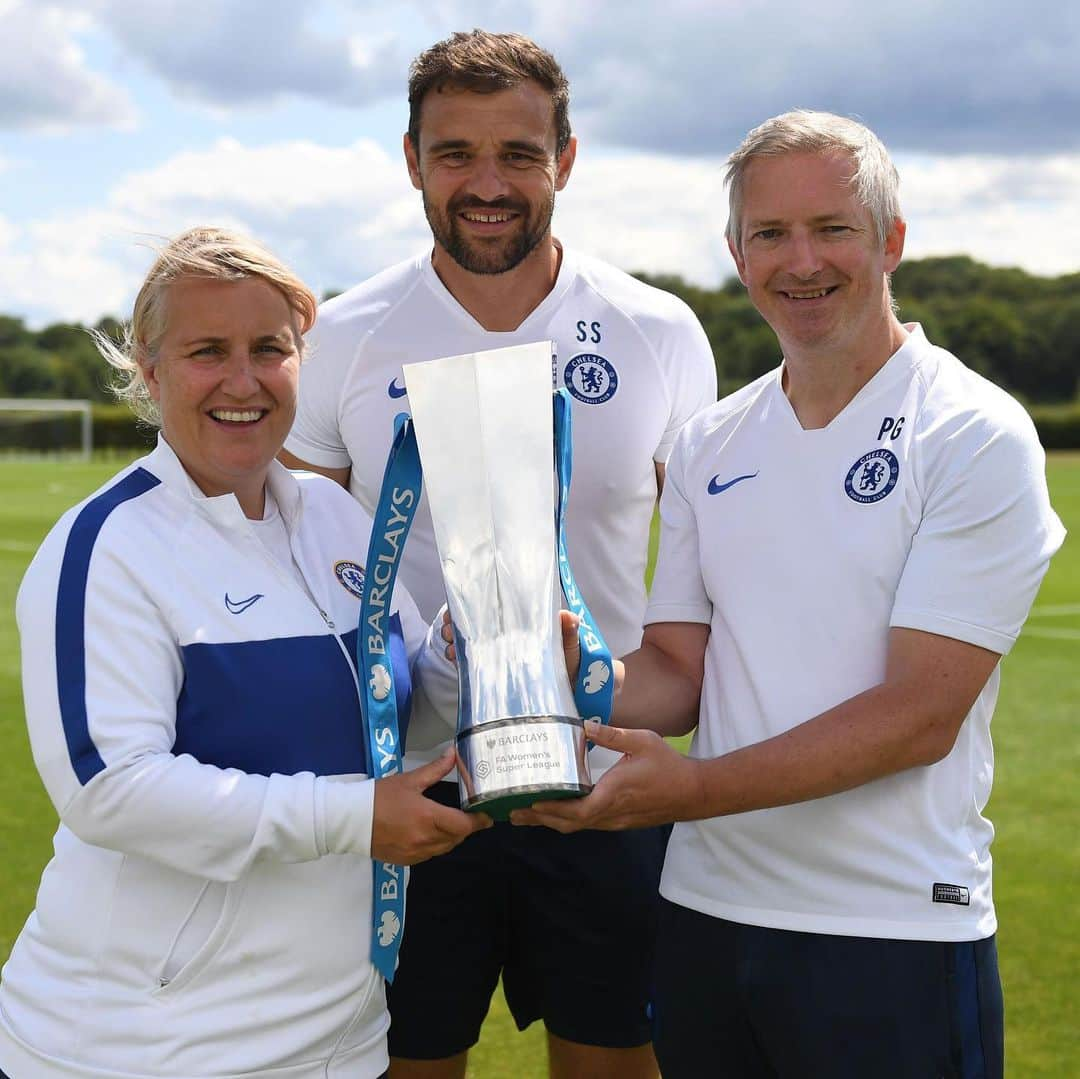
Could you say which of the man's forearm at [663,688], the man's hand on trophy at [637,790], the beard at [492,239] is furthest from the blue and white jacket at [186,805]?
the beard at [492,239]

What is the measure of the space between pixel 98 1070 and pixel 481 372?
4.01ft

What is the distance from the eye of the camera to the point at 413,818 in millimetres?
2281

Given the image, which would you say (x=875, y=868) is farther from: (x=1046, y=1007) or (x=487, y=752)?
(x=1046, y=1007)

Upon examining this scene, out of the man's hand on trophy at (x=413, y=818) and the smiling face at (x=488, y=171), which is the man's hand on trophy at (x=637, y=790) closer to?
the man's hand on trophy at (x=413, y=818)

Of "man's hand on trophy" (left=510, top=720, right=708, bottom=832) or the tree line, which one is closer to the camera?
"man's hand on trophy" (left=510, top=720, right=708, bottom=832)

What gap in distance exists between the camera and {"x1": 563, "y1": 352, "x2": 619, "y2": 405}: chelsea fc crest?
3.36 meters

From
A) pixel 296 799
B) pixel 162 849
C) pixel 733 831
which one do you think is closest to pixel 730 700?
pixel 733 831

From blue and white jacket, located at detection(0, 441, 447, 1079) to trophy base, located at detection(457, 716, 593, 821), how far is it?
0.17 metres

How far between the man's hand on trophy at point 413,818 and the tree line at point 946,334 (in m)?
48.4

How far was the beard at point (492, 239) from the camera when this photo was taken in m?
3.24

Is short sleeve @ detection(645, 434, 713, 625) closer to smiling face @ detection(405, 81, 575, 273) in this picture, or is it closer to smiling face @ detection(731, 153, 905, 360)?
smiling face @ detection(731, 153, 905, 360)

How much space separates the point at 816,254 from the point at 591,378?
0.86 meters

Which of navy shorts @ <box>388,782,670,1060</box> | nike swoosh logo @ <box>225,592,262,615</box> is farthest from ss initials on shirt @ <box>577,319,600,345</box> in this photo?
nike swoosh logo @ <box>225,592,262,615</box>

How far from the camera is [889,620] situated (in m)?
2.56
